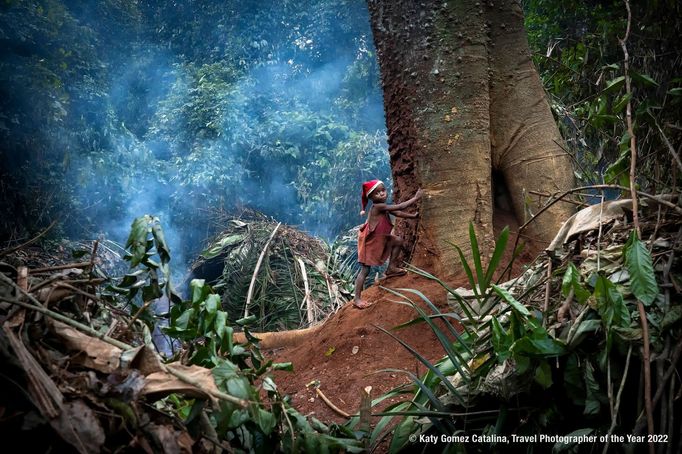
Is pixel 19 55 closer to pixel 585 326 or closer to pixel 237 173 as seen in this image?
pixel 237 173

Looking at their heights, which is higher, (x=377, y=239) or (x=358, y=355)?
(x=377, y=239)

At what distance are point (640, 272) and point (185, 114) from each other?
14098 millimetres

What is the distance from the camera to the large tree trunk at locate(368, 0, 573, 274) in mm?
3861

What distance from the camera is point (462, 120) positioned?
389 centimetres

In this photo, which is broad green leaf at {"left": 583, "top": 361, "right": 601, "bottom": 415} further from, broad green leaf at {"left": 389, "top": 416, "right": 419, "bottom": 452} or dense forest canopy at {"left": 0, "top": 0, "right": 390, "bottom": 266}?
dense forest canopy at {"left": 0, "top": 0, "right": 390, "bottom": 266}

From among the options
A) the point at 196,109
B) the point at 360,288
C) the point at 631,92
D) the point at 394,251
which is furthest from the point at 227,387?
the point at 196,109

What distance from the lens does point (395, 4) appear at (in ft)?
13.5

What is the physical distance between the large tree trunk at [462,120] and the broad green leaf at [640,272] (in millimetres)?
2050

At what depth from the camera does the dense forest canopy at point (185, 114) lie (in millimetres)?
9688

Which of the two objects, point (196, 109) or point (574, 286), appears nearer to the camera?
point (574, 286)

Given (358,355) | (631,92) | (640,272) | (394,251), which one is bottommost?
(358,355)

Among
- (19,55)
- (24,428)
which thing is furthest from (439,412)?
(19,55)

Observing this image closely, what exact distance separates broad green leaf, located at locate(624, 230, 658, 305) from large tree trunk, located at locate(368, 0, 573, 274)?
2.05 m

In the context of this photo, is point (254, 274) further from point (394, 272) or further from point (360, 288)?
point (394, 272)
